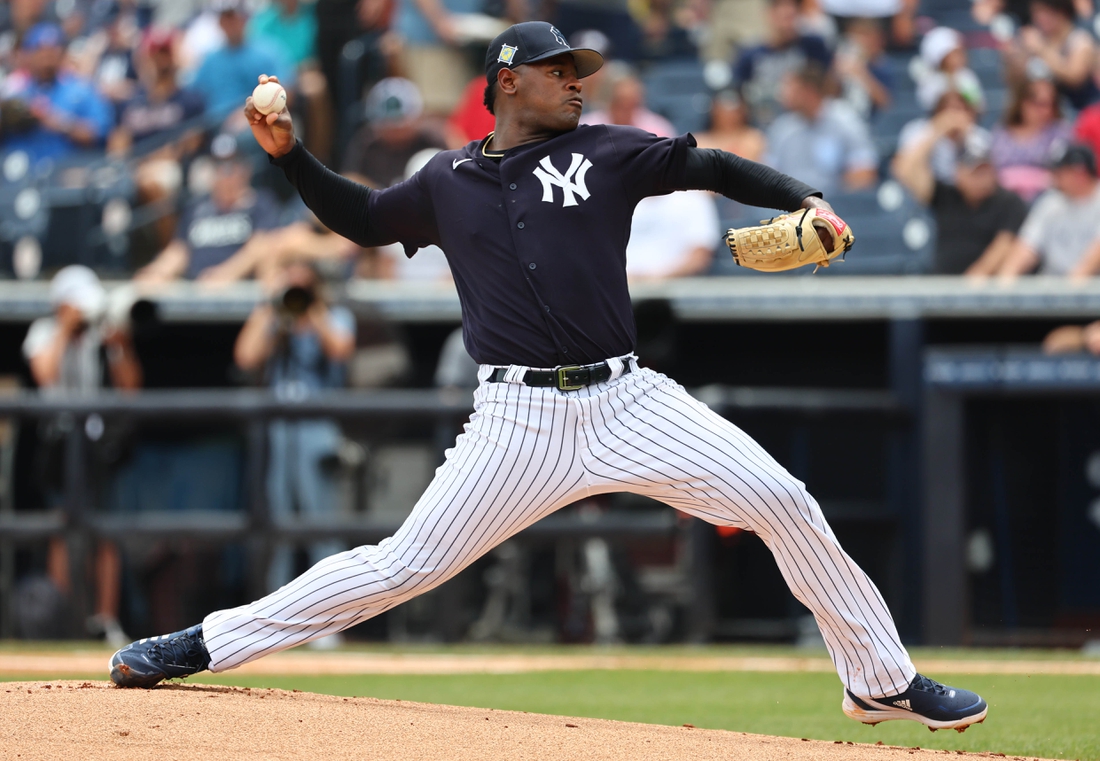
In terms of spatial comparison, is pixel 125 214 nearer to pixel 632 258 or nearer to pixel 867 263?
pixel 632 258

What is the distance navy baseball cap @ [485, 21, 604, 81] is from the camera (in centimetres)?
380

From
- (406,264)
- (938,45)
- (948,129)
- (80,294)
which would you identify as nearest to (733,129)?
(948,129)

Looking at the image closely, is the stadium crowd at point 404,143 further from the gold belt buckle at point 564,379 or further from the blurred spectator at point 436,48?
the gold belt buckle at point 564,379

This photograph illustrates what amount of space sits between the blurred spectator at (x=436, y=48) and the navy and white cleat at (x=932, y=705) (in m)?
7.50

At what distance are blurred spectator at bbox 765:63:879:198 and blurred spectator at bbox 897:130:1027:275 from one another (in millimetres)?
626

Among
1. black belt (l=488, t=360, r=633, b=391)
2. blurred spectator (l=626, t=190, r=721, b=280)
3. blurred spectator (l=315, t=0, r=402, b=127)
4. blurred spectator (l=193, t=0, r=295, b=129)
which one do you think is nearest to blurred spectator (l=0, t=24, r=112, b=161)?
blurred spectator (l=193, t=0, r=295, b=129)

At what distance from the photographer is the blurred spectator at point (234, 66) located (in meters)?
10.6

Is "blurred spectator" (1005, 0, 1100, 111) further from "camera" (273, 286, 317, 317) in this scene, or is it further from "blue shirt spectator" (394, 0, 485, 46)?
"camera" (273, 286, 317, 317)

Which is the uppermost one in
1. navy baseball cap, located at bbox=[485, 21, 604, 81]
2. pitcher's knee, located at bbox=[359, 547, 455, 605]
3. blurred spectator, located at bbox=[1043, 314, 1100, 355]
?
navy baseball cap, located at bbox=[485, 21, 604, 81]

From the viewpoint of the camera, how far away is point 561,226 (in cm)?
373

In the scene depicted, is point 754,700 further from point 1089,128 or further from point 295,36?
point 295,36

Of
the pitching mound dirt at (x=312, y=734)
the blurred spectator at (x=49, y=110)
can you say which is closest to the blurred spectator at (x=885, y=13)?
the blurred spectator at (x=49, y=110)

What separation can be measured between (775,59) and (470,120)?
80.2 inches

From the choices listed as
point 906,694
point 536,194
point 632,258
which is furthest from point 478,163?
point 632,258
